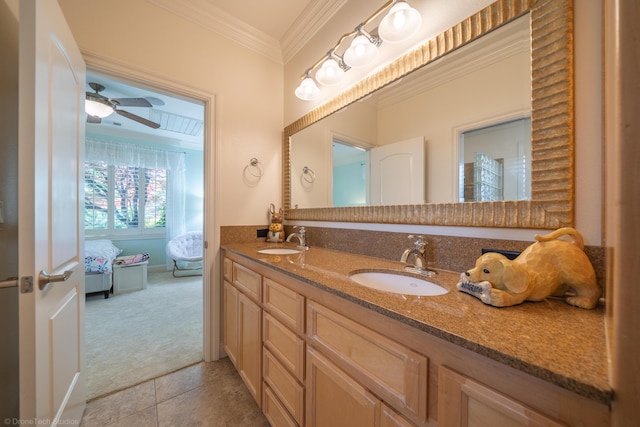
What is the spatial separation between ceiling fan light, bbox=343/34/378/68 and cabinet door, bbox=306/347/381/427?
1.52 meters

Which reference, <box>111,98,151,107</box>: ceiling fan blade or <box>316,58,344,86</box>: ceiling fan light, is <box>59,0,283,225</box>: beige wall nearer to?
<box>316,58,344,86</box>: ceiling fan light

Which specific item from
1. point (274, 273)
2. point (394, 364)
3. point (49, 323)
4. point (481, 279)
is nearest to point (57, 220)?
point (49, 323)

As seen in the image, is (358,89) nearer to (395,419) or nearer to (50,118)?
(50,118)

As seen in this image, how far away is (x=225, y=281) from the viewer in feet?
5.94

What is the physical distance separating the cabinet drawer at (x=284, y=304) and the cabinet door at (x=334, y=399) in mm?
122

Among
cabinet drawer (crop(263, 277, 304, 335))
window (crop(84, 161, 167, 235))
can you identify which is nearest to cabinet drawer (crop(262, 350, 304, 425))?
cabinet drawer (crop(263, 277, 304, 335))

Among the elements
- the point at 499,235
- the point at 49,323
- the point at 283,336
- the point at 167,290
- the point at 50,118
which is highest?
the point at 50,118

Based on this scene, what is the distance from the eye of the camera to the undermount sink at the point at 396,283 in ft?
3.15

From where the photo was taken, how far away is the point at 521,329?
50 cm

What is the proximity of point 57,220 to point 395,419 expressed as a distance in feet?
4.56

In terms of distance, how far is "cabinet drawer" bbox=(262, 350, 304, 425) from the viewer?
971 millimetres

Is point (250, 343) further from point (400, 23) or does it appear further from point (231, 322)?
point (400, 23)

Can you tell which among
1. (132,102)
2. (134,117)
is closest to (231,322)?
(132,102)

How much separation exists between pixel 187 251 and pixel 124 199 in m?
1.49
